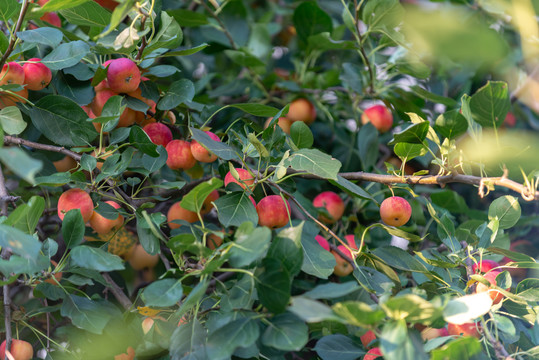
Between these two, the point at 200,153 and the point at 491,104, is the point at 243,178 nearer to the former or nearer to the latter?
the point at 200,153

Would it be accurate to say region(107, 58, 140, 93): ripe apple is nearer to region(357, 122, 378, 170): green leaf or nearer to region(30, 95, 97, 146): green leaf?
region(30, 95, 97, 146): green leaf

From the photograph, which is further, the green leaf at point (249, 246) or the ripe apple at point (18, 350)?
the ripe apple at point (18, 350)

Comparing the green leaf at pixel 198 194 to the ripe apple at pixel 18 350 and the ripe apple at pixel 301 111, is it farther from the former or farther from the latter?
the ripe apple at pixel 301 111

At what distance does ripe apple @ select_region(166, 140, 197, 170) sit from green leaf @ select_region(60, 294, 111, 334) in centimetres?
26

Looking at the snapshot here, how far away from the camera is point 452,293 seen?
0.70m

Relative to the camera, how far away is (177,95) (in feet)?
2.65

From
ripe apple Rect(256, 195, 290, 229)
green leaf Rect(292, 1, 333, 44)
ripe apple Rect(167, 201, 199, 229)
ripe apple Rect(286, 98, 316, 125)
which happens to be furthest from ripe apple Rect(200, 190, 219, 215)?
green leaf Rect(292, 1, 333, 44)

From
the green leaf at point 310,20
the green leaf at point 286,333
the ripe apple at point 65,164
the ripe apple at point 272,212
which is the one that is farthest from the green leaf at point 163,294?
the green leaf at point 310,20

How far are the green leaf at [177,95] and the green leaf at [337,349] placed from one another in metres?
0.42

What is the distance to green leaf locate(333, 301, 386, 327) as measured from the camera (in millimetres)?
482

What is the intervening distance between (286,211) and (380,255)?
0.16 meters

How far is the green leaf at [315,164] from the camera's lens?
65cm

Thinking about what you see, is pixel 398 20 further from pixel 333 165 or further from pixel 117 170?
pixel 117 170

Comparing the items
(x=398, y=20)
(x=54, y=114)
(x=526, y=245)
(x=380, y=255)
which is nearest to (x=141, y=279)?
(x=54, y=114)
